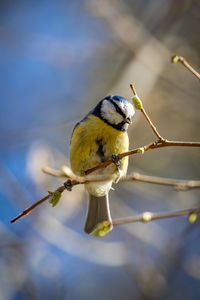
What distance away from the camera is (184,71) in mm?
4602

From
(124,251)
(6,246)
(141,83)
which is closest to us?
(124,251)

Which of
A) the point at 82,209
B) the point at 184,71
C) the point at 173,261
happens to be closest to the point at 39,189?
the point at 82,209

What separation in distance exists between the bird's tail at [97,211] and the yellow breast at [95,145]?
0.49 meters

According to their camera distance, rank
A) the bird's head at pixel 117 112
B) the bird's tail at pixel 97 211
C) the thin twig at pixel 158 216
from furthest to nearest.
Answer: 1. the bird's tail at pixel 97 211
2. the bird's head at pixel 117 112
3. the thin twig at pixel 158 216

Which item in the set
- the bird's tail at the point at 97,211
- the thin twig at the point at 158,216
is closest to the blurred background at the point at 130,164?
the bird's tail at the point at 97,211

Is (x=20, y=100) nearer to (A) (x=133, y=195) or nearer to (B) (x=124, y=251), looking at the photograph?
(A) (x=133, y=195)

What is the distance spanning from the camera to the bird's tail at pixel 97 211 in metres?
3.18

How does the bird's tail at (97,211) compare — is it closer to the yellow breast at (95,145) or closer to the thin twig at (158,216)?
the yellow breast at (95,145)

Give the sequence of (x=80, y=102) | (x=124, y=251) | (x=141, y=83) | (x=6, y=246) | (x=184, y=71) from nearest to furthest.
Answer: (x=124, y=251) → (x=6, y=246) → (x=141, y=83) → (x=184, y=71) → (x=80, y=102)

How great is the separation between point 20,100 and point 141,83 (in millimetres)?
2349

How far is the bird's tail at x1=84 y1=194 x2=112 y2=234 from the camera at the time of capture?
10.4 feet

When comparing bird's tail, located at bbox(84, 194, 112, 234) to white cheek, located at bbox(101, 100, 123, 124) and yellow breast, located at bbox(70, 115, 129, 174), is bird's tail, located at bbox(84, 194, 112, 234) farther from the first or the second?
white cheek, located at bbox(101, 100, 123, 124)

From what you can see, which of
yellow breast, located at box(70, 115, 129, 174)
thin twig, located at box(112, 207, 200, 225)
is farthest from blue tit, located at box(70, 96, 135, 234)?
thin twig, located at box(112, 207, 200, 225)

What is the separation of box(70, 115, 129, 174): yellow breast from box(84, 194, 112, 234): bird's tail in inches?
19.3
